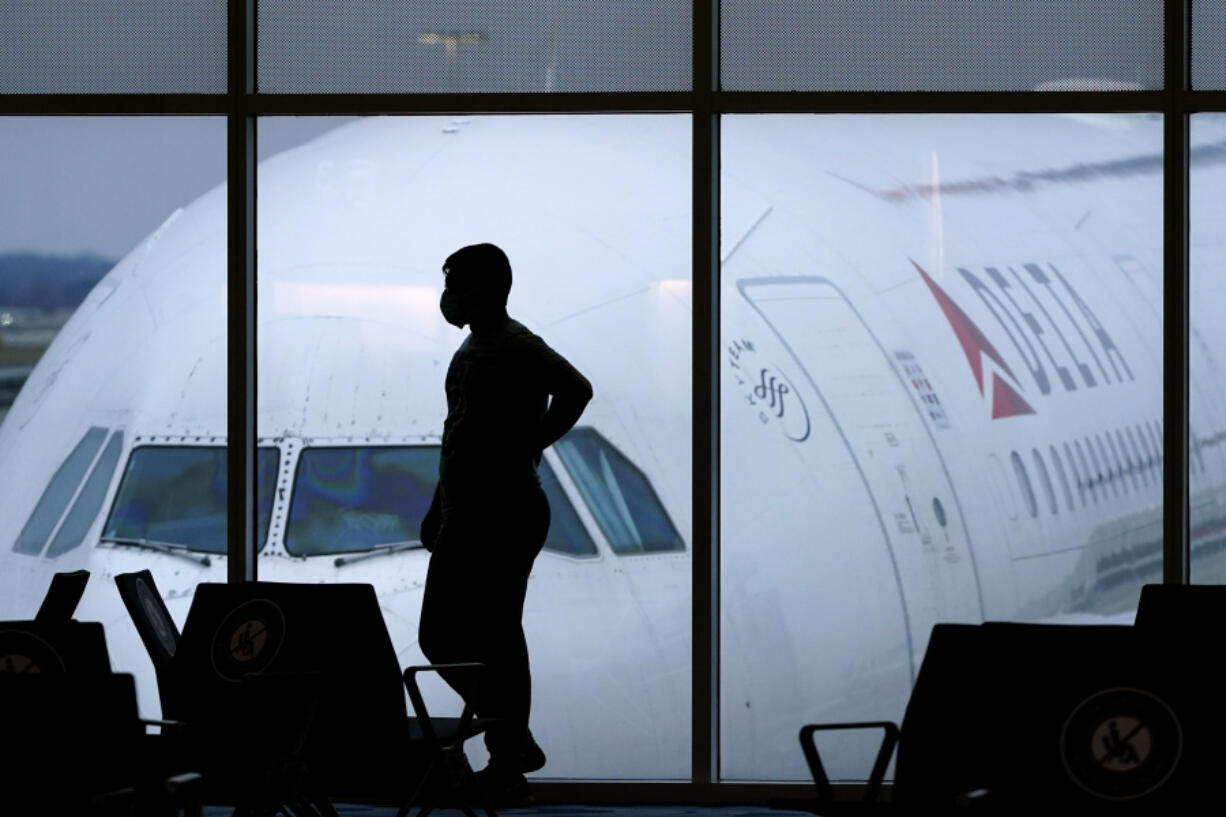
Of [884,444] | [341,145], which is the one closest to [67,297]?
[341,145]

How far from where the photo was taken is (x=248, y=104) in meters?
5.80

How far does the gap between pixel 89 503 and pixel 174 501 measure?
0.27 m

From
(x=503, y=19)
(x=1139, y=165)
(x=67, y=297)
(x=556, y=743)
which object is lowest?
(x=556, y=743)

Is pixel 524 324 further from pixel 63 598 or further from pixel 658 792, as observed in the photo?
pixel 63 598

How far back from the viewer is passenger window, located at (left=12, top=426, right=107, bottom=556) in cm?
591

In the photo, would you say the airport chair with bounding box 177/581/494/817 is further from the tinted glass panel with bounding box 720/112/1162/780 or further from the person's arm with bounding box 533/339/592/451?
the tinted glass panel with bounding box 720/112/1162/780

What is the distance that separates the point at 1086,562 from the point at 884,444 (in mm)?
756

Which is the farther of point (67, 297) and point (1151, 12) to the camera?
point (67, 297)

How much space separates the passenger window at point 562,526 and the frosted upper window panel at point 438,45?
1245 millimetres

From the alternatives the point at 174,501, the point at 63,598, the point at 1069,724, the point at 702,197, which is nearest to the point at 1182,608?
the point at 1069,724

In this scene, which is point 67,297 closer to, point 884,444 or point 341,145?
point 341,145

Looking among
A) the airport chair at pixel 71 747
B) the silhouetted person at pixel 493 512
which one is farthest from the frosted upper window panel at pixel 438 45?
the airport chair at pixel 71 747

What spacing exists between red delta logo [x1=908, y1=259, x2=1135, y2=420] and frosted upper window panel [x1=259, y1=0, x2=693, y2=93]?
130 cm

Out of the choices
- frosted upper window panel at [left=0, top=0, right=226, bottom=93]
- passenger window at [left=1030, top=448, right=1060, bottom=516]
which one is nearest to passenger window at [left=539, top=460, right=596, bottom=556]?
passenger window at [left=1030, top=448, right=1060, bottom=516]
